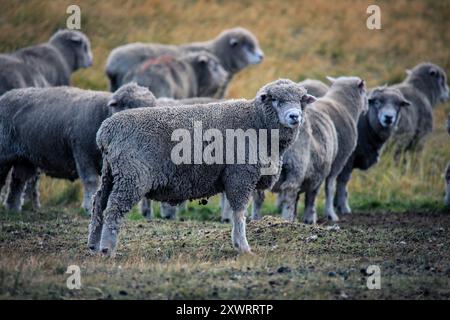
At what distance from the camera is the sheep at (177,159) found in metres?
10.8

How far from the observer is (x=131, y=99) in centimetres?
1380

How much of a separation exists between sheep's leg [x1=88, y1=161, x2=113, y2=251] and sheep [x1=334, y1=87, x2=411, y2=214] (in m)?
6.88

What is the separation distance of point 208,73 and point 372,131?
5242 millimetres

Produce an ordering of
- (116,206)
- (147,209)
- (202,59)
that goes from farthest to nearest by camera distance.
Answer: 1. (202,59)
2. (147,209)
3. (116,206)

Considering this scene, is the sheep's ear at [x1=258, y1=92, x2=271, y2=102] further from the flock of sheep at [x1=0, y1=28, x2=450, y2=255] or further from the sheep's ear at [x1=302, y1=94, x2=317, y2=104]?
the sheep's ear at [x1=302, y1=94, x2=317, y2=104]

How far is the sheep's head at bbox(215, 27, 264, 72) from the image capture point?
23.4 metres

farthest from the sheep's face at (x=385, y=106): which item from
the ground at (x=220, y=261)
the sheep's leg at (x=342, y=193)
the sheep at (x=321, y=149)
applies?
the ground at (x=220, y=261)

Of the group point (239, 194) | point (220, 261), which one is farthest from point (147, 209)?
point (220, 261)

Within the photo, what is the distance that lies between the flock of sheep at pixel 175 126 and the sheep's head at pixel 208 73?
0.03m

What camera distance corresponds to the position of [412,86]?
67.4ft

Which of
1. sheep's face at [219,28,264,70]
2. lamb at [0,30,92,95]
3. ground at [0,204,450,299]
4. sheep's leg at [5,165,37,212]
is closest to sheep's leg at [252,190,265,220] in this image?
ground at [0,204,450,299]

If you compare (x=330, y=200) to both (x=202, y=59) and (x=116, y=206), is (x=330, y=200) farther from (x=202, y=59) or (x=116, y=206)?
(x=202, y=59)
